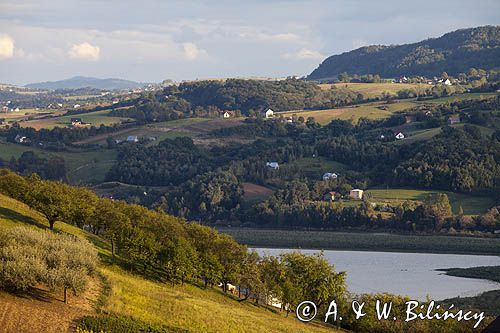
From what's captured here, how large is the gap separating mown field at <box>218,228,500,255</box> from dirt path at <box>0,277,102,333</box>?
58.9 meters

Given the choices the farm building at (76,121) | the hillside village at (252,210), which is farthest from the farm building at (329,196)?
the farm building at (76,121)

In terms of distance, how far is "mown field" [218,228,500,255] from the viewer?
85.3m

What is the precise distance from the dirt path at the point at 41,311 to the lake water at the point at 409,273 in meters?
30.7

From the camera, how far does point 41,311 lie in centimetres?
2809

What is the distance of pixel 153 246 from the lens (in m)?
44.8

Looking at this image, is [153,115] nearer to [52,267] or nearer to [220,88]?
[220,88]

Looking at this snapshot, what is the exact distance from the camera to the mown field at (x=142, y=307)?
27875mm

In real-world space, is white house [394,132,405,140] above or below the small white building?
above

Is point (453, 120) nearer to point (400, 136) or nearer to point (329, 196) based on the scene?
point (400, 136)

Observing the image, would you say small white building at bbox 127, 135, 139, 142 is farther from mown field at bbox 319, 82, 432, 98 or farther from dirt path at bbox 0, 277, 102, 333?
dirt path at bbox 0, 277, 102, 333

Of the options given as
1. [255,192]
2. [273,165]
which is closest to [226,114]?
[273,165]

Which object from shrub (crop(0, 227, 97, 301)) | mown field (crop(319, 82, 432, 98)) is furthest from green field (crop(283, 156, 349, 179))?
shrub (crop(0, 227, 97, 301))

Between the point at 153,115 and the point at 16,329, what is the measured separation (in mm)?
143358

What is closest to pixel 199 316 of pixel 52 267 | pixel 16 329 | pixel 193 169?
pixel 52 267
